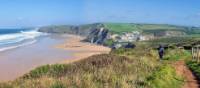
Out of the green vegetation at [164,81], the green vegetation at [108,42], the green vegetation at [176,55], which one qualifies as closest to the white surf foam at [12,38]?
the green vegetation at [108,42]

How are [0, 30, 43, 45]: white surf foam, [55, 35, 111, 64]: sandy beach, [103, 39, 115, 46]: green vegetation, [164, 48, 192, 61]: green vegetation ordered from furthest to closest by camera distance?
1. [103, 39, 115, 46]: green vegetation
2. [0, 30, 43, 45]: white surf foam
3. [55, 35, 111, 64]: sandy beach
4. [164, 48, 192, 61]: green vegetation

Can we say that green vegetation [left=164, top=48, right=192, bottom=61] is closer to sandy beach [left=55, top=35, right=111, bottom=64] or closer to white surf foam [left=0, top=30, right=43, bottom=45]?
sandy beach [left=55, top=35, right=111, bottom=64]

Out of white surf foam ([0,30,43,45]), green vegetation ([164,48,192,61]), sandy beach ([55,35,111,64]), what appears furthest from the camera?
white surf foam ([0,30,43,45])

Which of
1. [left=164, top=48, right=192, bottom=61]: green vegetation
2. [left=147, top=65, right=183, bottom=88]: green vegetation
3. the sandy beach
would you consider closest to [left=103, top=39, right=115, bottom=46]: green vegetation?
the sandy beach

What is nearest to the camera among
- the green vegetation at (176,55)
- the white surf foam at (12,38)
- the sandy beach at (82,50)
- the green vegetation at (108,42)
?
the green vegetation at (176,55)

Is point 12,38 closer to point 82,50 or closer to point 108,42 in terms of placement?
point 108,42

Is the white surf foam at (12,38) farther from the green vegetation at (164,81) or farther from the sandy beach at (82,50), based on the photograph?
the green vegetation at (164,81)

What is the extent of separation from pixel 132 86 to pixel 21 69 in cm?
2893

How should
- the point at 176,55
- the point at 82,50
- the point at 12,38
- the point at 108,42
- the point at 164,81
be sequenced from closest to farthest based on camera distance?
the point at 164,81
the point at 176,55
the point at 82,50
the point at 108,42
the point at 12,38

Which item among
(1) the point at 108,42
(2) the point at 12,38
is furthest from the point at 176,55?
(2) the point at 12,38

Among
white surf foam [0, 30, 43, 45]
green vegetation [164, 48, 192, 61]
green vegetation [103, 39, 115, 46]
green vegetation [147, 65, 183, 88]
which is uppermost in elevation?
green vegetation [147, 65, 183, 88]

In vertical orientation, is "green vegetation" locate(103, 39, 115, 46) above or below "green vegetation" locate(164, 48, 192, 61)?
below

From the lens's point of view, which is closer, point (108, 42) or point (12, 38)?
point (108, 42)

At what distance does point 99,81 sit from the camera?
42.1ft
